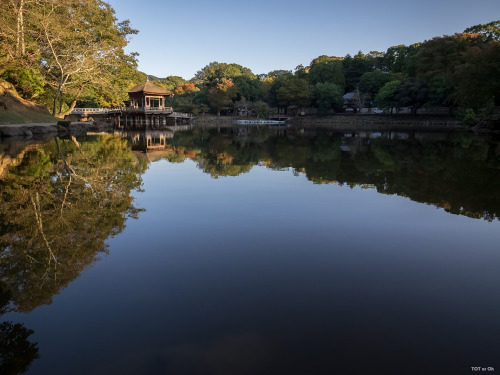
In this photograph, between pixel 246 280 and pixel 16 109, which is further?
pixel 16 109

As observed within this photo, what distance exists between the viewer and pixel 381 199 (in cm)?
811

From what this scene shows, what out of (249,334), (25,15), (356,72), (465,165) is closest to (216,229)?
(249,334)

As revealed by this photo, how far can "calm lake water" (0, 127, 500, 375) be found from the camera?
2773 mm

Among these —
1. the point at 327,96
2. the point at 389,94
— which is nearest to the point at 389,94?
the point at 389,94

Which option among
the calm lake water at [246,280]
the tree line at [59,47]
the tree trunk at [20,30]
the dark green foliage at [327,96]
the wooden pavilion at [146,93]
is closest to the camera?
the calm lake water at [246,280]

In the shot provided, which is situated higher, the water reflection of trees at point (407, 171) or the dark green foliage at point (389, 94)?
the dark green foliage at point (389, 94)

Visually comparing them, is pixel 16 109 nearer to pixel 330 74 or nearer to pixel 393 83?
pixel 393 83

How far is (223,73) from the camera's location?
236 ft

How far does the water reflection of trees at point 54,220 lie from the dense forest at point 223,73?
18.5 metres

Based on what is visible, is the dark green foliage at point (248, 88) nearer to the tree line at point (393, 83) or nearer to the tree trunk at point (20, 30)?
the tree line at point (393, 83)

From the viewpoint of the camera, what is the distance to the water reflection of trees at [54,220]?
405 cm

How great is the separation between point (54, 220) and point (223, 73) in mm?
70619

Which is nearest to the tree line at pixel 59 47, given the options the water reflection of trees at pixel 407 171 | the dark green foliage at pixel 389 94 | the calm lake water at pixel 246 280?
the water reflection of trees at pixel 407 171

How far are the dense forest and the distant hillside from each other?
1.06 metres
